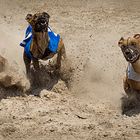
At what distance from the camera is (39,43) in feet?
27.2

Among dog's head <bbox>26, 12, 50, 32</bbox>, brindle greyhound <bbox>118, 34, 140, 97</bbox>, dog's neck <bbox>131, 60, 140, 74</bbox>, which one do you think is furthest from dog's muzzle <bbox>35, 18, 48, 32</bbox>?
dog's neck <bbox>131, 60, 140, 74</bbox>

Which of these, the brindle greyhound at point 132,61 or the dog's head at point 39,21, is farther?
the dog's head at point 39,21

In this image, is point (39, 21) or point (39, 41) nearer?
point (39, 21)

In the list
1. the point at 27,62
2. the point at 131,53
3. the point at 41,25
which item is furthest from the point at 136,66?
the point at 27,62

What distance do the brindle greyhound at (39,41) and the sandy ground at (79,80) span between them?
0.43 meters

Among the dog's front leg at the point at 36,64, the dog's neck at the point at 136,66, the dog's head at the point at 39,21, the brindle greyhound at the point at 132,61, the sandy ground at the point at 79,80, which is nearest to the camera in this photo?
the sandy ground at the point at 79,80

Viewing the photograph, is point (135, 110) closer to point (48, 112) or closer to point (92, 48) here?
point (48, 112)

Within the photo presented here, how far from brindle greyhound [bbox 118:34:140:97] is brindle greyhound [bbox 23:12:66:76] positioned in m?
1.29

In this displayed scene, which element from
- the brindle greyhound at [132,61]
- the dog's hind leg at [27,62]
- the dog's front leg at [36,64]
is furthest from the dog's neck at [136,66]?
the dog's hind leg at [27,62]

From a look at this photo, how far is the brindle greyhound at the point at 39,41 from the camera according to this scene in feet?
26.6

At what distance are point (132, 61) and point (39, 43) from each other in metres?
1.61

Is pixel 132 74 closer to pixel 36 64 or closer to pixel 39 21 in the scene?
pixel 39 21

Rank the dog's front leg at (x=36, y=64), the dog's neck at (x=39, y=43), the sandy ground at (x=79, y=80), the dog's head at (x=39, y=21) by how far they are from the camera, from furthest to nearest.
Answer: the dog's front leg at (x=36, y=64), the dog's neck at (x=39, y=43), the dog's head at (x=39, y=21), the sandy ground at (x=79, y=80)

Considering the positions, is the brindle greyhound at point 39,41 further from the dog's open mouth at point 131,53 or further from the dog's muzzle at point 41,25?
the dog's open mouth at point 131,53
